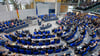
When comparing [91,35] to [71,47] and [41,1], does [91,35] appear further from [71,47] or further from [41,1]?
[41,1]

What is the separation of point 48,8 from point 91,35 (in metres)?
21.0

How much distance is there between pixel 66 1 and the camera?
94.6 ft

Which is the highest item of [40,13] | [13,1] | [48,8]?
[13,1]

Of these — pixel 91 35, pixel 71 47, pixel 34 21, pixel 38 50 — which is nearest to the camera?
pixel 38 50

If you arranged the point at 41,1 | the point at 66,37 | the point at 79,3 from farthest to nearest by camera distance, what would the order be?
the point at 41,1 < the point at 79,3 < the point at 66,37

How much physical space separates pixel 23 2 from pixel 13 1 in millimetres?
2759

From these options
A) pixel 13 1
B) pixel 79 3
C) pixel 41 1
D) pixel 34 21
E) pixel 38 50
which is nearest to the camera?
pixel 38 50

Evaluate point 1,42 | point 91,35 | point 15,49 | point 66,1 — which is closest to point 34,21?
point 1,42

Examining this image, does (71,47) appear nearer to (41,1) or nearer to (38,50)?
(38,50)

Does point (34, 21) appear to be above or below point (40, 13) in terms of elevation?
below

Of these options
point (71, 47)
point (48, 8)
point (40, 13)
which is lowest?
point (71, 47)

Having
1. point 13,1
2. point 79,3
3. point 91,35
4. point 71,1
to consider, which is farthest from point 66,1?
point 91,35

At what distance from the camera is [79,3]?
27.2 metres

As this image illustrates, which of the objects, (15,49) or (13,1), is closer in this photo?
(15,49)
